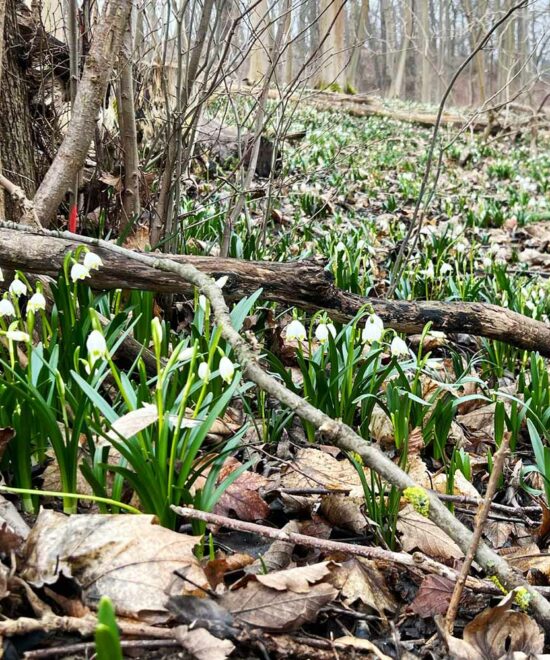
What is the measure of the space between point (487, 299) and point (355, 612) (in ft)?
10.7

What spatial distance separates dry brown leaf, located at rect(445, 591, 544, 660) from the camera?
1207mm

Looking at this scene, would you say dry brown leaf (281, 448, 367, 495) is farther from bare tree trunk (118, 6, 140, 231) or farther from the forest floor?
bare tree trunk (118, 6, 140, 231)

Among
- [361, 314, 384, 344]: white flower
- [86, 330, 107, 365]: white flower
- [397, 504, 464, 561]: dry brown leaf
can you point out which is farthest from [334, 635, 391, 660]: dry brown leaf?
[361, 314, 384, 344]: white flower

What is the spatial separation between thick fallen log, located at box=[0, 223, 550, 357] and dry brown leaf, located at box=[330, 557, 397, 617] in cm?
113

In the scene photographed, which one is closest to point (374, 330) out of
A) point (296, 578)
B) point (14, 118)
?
point (296, 578)

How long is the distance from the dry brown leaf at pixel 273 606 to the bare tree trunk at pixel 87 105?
6.91 feet

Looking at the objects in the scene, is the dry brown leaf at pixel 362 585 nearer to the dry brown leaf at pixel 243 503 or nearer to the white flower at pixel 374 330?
the dry brown leaf at pixel 243 503

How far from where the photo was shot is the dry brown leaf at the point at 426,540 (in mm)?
1687

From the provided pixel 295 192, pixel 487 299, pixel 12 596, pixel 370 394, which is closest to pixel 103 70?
pixel 370 394

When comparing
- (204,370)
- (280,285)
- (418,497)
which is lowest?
(418,497)

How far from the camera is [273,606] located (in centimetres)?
120

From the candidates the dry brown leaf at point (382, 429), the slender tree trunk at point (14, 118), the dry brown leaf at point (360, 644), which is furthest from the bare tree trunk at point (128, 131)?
the dry brown leaf at point (360, 644)

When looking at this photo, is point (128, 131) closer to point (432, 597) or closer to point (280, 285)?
point (280, 285)

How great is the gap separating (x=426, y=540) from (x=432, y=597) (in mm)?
317
